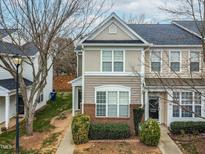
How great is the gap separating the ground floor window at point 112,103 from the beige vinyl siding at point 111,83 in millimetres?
430

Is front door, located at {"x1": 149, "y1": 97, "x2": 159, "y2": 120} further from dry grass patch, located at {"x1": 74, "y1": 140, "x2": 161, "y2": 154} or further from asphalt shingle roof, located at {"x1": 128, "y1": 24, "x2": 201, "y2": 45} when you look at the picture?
dry grass patch, located at {"x1": 74, "y1": 140, "x2": 161, "y2": 154}

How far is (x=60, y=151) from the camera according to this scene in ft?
65.3

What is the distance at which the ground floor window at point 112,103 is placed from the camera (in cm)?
2428

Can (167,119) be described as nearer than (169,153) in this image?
No

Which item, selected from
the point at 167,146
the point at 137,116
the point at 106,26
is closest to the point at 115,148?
the point at 167,146

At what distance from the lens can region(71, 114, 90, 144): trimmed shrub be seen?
21.1 meters

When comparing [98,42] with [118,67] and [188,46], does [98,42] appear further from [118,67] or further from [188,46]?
[188,46]

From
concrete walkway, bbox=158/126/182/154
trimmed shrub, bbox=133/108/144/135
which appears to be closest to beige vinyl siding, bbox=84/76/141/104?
trimmed shrub, bbox=133/108/144/135

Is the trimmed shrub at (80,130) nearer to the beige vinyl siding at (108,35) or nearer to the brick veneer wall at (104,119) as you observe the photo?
the brick veneer wall at (104,119)

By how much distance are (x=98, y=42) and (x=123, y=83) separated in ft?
11.1

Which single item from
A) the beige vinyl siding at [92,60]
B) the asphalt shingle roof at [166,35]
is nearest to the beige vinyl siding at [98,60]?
the beige vinyl siding at [92,60]

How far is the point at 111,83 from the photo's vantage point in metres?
24.4

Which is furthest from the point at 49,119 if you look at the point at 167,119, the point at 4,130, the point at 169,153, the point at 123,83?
the point at 169,153

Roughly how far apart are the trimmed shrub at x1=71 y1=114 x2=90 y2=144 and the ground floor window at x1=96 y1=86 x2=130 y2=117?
2.87 m
